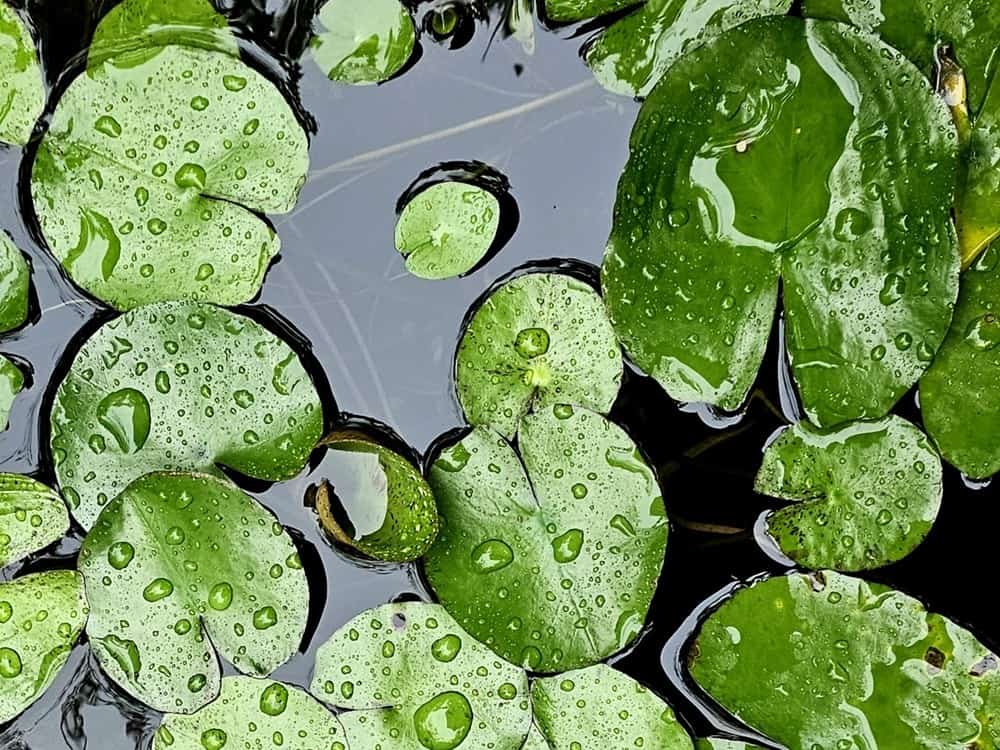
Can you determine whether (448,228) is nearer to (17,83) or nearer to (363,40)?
(363,40)

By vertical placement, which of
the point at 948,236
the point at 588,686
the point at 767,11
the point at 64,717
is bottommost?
the point at 64,717

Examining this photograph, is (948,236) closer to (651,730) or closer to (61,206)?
(651,730)

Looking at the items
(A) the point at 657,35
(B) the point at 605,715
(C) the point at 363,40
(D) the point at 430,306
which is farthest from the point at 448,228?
(B) the point at 605,715

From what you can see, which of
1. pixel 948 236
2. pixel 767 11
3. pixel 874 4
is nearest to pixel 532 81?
pixel 767 11

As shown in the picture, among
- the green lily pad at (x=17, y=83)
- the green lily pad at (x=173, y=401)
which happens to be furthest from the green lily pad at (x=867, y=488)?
the green lily pad at (x=17, y=83)

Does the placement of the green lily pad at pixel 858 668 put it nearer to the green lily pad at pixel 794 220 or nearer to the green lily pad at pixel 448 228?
the green lily pad at pixel 794 220

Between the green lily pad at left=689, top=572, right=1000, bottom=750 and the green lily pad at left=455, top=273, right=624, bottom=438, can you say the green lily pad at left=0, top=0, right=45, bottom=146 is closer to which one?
the green lily pad at left=455, top=273, right=624, bottom=438
